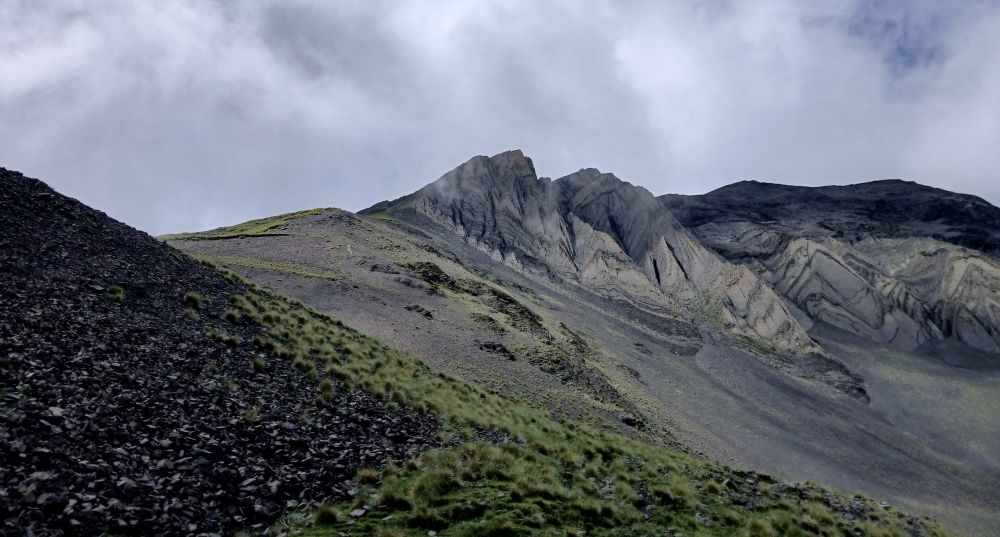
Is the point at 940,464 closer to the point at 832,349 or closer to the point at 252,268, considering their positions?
the point at 832,349

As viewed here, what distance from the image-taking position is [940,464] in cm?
6356

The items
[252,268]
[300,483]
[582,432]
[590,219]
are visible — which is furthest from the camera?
[590,219]

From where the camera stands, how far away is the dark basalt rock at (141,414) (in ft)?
30.0

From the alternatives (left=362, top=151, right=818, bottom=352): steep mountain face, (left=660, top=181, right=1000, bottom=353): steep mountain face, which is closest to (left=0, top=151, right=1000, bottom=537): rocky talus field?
(left=362, top=151, right=818, bottom=352): steep mountain face

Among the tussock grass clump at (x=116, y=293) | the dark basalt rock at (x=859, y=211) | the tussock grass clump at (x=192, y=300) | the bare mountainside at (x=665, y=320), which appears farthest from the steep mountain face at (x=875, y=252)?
the tussock grass clump at (x=116, y=293)

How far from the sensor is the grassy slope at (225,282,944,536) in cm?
1128

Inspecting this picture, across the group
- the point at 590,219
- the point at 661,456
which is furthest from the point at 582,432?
the point at 590,219

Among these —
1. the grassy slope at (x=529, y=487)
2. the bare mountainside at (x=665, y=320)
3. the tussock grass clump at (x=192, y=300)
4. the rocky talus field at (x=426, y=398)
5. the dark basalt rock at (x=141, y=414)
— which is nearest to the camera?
the dark basalt rock at (x=141, y=414)

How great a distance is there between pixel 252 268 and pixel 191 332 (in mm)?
Result: 32989

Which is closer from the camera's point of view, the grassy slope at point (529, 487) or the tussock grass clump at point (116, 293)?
the grassy slope at point (529, 487)

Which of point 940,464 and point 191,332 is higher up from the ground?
point 191,332

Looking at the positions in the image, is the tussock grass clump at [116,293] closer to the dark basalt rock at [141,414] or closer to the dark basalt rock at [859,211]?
the dark basalt rock at [141,414]

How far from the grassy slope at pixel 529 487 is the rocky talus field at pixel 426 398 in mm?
96

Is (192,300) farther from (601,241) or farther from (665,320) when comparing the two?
(601,241)
